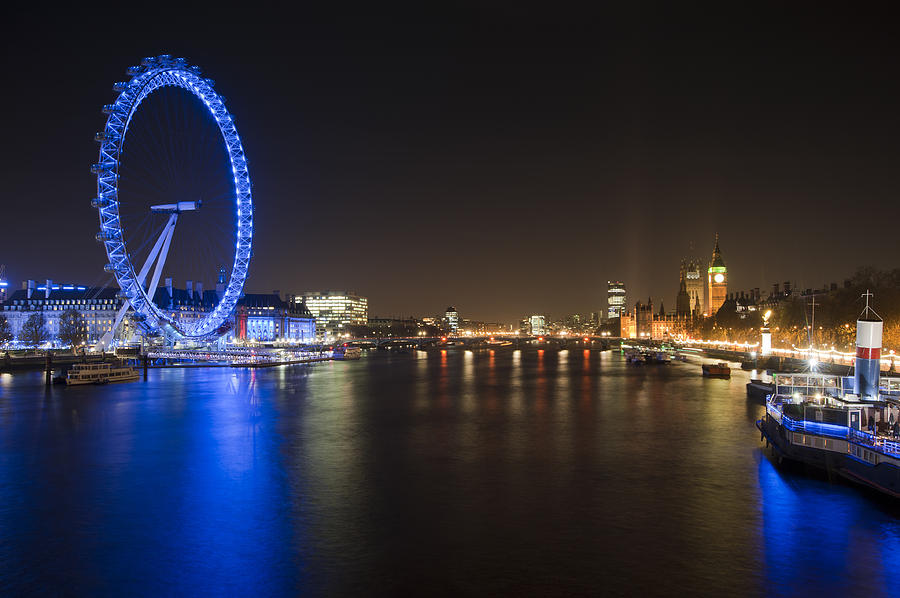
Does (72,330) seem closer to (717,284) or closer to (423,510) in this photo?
(423,510)

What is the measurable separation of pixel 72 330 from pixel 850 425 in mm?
107561

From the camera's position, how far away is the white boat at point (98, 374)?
5806 cm

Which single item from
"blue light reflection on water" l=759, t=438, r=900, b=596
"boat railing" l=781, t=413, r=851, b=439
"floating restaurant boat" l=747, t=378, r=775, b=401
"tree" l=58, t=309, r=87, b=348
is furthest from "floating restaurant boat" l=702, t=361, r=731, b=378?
"tree" l=58, t=309, r=87, b=348

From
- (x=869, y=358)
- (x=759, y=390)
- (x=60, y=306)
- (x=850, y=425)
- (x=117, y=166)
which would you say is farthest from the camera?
(x=60, y=306)

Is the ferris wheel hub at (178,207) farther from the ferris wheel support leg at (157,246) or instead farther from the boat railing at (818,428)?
the boat railing at (818,428)

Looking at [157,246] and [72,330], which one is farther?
[72,330]

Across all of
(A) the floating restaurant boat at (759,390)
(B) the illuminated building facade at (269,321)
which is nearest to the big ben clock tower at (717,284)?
(B) the illuminated building facade at (269,321)

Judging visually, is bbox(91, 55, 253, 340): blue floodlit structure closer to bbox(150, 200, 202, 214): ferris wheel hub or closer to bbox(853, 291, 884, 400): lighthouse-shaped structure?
bbox(150, 200, 202, 214): ferris wheel hub

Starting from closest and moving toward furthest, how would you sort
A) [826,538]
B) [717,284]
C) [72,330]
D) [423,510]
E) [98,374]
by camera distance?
[826,538], [423,510], [98,374], [72,330], [717,284]

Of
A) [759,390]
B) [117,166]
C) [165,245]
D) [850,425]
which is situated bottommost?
[759,390]

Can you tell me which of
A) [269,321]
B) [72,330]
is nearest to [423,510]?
[72,330]

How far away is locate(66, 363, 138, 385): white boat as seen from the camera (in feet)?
190

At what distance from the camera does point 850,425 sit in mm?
21688

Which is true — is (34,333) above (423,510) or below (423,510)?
above
